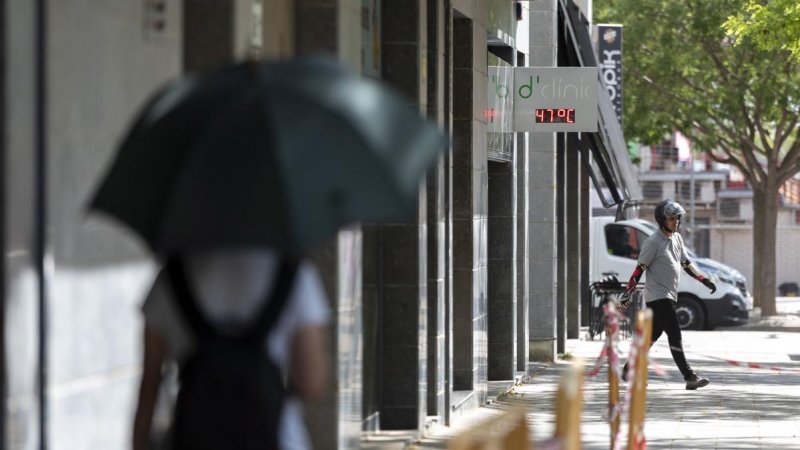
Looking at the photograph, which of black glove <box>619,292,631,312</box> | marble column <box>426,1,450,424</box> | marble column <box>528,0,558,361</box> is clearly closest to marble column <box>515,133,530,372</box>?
black glove <box>619,292,631,312</box>

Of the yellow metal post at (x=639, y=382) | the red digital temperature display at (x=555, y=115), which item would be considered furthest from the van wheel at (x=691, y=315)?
the yellow metal post at (x=639, y=382)

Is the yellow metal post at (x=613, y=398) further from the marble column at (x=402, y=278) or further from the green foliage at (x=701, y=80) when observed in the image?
the green foliage at (x=701, y=80)

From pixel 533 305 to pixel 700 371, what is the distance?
7.49 feet

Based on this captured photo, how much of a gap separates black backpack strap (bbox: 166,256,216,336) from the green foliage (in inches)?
1066

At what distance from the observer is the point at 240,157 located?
3.51 meters

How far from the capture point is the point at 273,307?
3.58m

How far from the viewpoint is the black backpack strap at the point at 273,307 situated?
3574 millimetres

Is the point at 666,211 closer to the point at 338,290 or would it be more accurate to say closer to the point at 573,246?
the point at 338,290

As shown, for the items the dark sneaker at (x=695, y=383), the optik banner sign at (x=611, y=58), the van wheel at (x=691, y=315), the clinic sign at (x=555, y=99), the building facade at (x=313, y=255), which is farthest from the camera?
the optik banner sign at (x=611, y=58)

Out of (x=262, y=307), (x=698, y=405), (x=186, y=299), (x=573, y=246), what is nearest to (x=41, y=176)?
(x=186, y=299)

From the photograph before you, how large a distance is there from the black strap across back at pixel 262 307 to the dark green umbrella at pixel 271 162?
0.11 metres

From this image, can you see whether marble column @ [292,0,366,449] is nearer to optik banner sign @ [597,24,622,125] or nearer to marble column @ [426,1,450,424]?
marble column @ [426,1,450,424]

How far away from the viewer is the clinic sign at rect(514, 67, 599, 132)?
14852 millimetres

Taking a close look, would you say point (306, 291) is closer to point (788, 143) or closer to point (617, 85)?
point (617, 85)
